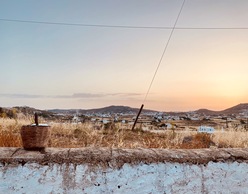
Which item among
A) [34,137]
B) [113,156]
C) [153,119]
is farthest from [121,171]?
[153,119]

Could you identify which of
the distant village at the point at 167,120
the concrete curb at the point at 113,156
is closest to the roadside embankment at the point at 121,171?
the concrete curb at the point at 113,156

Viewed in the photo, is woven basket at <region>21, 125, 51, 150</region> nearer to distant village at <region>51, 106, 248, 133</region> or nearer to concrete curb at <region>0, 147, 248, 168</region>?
concrete curb at <region>0, 147, 248, 168</region>

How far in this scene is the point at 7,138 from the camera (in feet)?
13.1

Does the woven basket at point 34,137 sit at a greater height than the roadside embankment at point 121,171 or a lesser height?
greater

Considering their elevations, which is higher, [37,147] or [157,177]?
[37,147]

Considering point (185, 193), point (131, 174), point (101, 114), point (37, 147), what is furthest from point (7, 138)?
point (101, 114)

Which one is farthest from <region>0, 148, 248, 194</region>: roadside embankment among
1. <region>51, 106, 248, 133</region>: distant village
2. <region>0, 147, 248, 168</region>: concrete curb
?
<region>51, 106, 248, 133</region>: distant village

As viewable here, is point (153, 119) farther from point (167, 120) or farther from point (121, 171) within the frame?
point (121, 171)

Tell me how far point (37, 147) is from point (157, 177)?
3.27 ft

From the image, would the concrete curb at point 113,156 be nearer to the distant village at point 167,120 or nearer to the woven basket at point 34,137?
the woven basket at point 34,137

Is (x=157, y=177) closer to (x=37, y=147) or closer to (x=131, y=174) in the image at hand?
(x=131, y=174)

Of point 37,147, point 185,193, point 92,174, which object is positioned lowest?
point 185,193

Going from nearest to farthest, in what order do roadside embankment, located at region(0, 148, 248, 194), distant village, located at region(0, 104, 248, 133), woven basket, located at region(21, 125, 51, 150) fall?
roadside embankment, located at region(0, 148, 248, 194) < woven basket, located at region(21, 125, 51, 150) < distant village, located at region(0, 104, 248, 133)

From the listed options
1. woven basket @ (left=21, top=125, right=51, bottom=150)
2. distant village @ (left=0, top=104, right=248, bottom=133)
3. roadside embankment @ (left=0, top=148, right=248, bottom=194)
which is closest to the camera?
roadside embankment @ (left=0, top=148, right=248, bottom=194)
